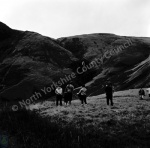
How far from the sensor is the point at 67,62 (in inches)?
4190

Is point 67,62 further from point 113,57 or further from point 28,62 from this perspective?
point 113,57

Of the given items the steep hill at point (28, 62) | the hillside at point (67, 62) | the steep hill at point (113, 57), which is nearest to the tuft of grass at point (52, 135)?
the steep hill at point (113, 57)

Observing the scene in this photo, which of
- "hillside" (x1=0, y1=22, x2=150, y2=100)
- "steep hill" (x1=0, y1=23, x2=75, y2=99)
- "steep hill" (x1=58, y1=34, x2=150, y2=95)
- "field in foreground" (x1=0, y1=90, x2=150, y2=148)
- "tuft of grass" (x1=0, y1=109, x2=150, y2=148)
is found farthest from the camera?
"steep hill" (x1=0, y1=23, x2=75, y2=99)

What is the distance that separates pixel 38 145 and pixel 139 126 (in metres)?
8.83

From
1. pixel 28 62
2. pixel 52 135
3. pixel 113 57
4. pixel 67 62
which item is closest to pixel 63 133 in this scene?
pixel 52 135

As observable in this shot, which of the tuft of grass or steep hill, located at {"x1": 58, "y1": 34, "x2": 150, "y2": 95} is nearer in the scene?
the tuft of grass

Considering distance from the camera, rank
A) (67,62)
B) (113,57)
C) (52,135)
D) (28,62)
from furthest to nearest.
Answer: (113,57) < (67,62) < (28,62) < (52,135)

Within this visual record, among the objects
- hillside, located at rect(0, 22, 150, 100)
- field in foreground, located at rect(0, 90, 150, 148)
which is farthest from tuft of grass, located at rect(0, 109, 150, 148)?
hillside, located at rect(0, 22, 150, 100)

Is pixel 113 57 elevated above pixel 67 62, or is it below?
above

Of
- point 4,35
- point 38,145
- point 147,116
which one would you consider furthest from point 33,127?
point 4,35

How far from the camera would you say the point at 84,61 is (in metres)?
108

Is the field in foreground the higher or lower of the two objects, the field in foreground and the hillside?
the lower

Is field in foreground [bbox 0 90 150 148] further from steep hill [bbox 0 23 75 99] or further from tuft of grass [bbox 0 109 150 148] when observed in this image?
steep hill [bbox 0 23 75 99]

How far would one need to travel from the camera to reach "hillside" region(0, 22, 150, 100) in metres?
75.9
